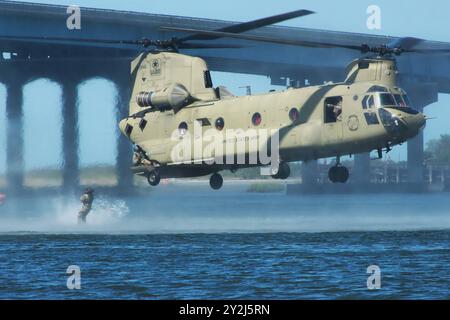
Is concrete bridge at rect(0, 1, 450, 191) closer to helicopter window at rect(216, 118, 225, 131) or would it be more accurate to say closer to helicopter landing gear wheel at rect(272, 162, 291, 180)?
helicopter window at rect(216, 118, 225, 131)

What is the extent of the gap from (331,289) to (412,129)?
8689mm

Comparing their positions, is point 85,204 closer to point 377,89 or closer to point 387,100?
point 377,89

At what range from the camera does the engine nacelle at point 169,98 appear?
170 ft

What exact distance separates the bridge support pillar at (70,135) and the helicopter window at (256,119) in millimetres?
19932

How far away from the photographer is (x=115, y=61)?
84375 millimetres

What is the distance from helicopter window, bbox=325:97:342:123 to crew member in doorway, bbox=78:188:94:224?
18.6m

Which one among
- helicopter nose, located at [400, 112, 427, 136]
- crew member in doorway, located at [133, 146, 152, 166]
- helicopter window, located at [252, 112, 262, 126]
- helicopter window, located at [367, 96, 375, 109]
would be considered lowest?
crew member in doorway, located at [133, 146, 152, 166]

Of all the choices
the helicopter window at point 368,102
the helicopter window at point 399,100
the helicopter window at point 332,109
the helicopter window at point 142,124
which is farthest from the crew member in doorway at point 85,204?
the helicopter window at point 399,100

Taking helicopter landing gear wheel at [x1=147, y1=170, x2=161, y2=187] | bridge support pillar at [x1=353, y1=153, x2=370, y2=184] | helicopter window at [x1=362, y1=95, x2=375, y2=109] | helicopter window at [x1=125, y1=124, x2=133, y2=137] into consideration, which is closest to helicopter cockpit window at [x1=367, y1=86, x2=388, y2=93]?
helicopter window at [x1=362, y1=95, x2=375, y2=109]

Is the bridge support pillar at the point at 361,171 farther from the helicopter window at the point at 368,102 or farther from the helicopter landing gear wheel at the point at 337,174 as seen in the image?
the helicopter window at the point at 368,102

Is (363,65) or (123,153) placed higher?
(363,65)

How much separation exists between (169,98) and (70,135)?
19819 millimetres

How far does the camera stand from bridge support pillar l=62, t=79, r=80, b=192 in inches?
2667

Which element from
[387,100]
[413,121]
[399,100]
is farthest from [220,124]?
[413,121]
